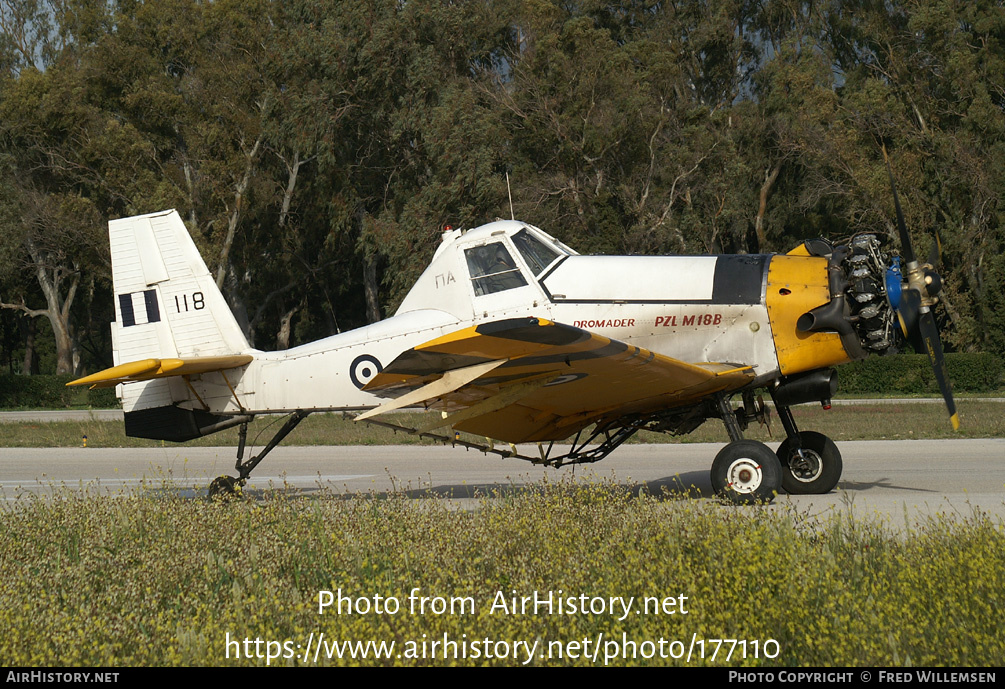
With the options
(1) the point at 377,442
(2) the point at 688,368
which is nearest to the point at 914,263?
(2) the point at 688,368

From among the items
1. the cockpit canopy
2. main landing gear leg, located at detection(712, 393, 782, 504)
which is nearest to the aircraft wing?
main landing gear leg, located at detection(712, 393, 782, 504)

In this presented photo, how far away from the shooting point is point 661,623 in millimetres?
4574

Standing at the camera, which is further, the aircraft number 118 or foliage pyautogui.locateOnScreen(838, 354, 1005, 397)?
foliage pyautogui.locateOnScreen(838, 354, 1005, 397)

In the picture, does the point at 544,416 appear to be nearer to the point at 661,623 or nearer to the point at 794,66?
the point at 661,623

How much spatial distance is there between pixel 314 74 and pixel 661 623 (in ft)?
115

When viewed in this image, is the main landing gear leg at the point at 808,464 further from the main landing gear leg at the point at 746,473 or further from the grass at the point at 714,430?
the grass at the point at 714,430

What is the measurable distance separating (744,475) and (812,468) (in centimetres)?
136

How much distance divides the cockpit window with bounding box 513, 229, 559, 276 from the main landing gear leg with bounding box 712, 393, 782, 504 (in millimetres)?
2554

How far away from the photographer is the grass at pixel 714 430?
16.1 meters

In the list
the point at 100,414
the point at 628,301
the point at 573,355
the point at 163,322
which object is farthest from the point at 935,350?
the point at 100,414

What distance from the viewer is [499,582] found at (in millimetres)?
5297

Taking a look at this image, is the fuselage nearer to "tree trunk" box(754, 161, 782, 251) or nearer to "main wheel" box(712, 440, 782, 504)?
"main wheel" box(712, 440, 782, 504)

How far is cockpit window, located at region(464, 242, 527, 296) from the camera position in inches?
350
